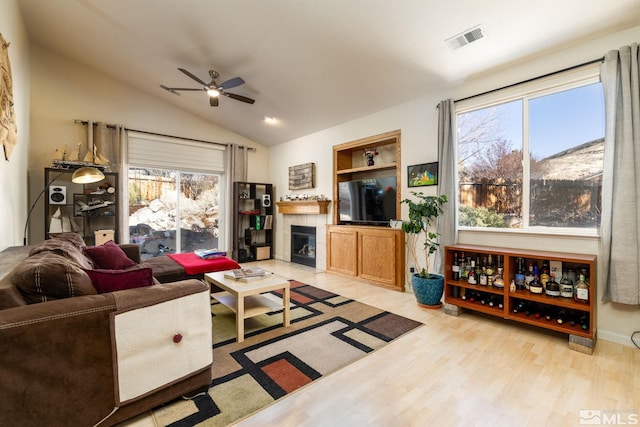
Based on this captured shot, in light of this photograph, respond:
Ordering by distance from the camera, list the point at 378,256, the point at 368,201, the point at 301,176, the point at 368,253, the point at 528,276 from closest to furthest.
Result: the point at 528,276 → the point at 378,256 → the point at 368,253 → the point at 368,201 → the point at 301,176

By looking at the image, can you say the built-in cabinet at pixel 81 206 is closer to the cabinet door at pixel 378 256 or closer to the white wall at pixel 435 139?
the white wall at pixel 435 139

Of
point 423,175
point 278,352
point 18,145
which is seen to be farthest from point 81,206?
point 423,175

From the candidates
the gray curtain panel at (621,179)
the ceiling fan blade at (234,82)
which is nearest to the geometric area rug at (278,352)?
the gray curtain panel at (621,179)

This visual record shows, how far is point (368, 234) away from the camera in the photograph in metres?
4.30

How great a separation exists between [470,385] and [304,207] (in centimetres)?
404

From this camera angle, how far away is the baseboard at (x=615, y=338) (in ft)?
7.65

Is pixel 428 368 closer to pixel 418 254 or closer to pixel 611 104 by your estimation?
pixel 418 254

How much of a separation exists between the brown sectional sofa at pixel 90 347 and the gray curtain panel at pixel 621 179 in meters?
3.21

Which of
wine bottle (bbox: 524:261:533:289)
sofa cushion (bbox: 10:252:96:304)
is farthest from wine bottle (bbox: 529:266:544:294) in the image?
sofa cushion (bbox: 10:252:96:304)

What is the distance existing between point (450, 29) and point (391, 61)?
0.71 metres

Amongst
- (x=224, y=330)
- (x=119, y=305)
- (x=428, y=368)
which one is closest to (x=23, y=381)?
(x=119, y=305)

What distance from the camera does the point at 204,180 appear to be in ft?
19.2

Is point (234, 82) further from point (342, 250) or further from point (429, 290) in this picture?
point (429, 290)

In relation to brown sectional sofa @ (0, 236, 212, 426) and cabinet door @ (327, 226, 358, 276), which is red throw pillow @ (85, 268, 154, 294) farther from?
cabinet door @ (327, 226, 358, 276)
